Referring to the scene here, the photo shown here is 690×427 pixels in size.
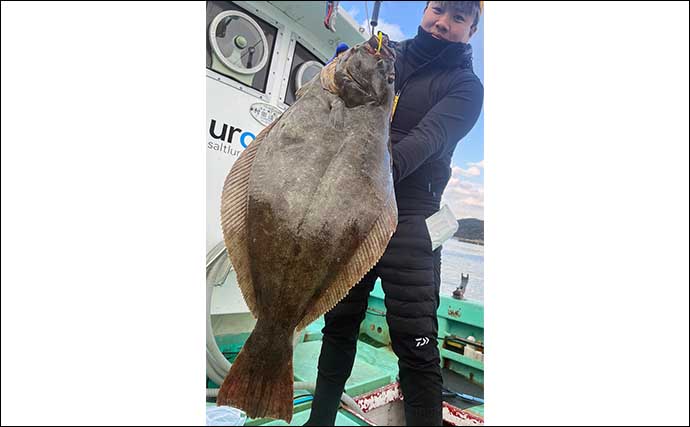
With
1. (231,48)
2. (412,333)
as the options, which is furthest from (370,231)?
(231,48)

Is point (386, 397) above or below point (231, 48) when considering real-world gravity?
below

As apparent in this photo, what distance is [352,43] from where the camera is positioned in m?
1.14

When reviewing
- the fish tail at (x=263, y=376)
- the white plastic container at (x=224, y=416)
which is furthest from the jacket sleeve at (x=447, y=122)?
the white plastic container at (x=224, y=416)

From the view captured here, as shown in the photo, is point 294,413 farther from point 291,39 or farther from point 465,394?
point 291,39

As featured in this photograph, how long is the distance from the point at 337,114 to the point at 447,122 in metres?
0.29

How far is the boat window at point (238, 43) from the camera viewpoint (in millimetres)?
1200

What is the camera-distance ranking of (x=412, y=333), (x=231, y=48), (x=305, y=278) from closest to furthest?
(x=305, y=278), (x=412, y=333), (x=231, y=48)

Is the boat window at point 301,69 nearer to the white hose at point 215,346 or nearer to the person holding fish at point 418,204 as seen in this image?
the person holding fish at point 418,204

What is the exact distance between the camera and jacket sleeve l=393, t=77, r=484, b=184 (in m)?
1.10

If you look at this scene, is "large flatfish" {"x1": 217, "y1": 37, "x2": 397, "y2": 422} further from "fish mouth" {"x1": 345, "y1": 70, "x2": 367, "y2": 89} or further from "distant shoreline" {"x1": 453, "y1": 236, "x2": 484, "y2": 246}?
"distant shoreline" {"x1": 453, "y1": 236, "x2": 484, "y2": 246}

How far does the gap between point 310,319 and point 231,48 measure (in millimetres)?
802

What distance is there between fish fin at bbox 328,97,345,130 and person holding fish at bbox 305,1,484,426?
139mm

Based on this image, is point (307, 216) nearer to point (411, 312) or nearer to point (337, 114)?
point (337, 114)

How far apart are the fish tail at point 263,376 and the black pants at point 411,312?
5.5 inches
